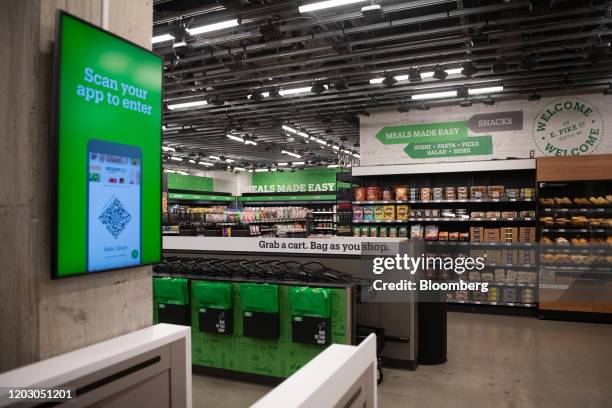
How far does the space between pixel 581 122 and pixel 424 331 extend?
19.4 feet

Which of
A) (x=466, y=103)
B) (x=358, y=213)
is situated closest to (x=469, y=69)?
(x=466, y=103)

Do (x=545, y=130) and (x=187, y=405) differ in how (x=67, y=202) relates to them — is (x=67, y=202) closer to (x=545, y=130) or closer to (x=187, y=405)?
(x=187, y=405)

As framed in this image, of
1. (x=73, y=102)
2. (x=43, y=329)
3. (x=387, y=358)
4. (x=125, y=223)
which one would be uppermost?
(x=73, y=102)

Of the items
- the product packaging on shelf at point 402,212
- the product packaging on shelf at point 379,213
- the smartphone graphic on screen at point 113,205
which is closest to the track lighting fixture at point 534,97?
the product packaging on shelf at point 402,212

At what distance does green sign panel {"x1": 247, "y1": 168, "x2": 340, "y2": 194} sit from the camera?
23.2m

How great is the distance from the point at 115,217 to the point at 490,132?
856cm

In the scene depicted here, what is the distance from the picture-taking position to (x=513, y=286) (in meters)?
7.75

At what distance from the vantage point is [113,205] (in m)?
1.84

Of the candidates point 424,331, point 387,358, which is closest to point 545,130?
point 424,331

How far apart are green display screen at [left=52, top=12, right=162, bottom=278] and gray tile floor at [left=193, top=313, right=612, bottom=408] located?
2.72 metres

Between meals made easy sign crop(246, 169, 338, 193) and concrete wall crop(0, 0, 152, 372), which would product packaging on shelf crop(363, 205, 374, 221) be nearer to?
concrete wall crop(0, 0, 152, 372)

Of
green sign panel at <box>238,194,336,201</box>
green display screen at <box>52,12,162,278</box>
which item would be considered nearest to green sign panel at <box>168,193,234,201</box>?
green sign panel at <box>238,194,336,201</box>

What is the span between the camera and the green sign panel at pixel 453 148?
8.92m

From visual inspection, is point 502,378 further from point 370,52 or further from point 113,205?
point 370,52
